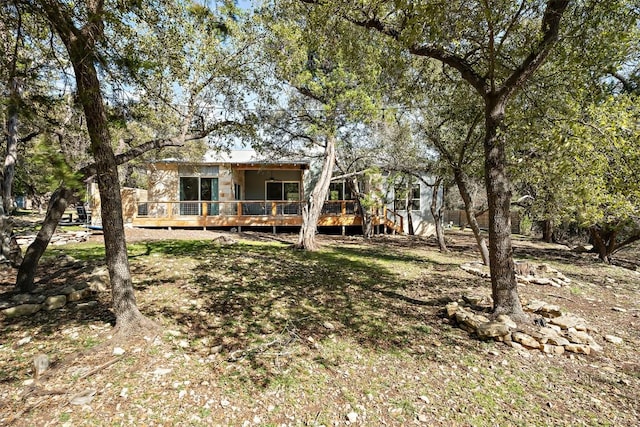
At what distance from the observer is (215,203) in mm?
16406

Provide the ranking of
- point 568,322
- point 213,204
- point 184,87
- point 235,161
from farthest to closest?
point 235,161
point 213,204
point 184,87
point 568,322

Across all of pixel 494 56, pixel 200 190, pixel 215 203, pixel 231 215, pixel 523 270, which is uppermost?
pixel 494 56

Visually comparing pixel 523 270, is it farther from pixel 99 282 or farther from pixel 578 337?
pixel 99 282

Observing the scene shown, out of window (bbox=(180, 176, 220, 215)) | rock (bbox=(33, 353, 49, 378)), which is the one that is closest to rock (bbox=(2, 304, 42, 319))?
rock (bbox=(33, 353, 49, 378))

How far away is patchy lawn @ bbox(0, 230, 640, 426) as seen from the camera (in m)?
2.77

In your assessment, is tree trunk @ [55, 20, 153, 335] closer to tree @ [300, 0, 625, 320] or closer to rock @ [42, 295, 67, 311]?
rock @ [42, 295, 67, 311]

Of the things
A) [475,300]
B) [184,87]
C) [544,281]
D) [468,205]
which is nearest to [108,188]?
[184,87]

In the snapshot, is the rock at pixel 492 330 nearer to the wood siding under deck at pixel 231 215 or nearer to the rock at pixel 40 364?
the rock at pixel 40 364

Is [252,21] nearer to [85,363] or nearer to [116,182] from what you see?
[116,182]

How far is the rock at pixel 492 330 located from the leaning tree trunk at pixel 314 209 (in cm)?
716

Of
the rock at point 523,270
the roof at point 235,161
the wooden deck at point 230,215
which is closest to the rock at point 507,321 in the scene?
the rock at point 523,270

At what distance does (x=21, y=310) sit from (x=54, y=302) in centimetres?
35

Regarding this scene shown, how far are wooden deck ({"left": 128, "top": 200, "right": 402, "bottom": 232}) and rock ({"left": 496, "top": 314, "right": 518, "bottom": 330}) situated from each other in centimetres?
1203

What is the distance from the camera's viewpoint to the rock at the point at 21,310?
170 inches
